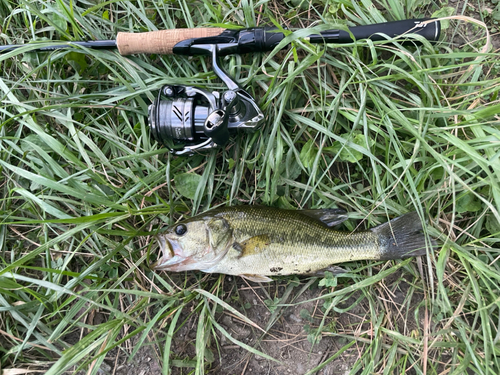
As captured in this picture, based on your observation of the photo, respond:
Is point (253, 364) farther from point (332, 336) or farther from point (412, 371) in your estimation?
point (412, 371)

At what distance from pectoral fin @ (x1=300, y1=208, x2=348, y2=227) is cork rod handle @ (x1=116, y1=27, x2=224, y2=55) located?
162 centimetres

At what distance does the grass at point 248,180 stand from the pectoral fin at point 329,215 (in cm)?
11

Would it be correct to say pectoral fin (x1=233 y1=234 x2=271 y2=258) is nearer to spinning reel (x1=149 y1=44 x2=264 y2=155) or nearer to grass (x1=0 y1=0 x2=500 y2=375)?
grass (x1=0 y1=0 x2=500 y2=375)

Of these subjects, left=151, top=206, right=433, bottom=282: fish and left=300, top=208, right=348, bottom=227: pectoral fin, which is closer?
left=151, top=206, right=433, bottom=282: fish

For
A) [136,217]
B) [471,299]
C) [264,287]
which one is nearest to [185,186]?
[136,217]

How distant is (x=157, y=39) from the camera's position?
241 cm

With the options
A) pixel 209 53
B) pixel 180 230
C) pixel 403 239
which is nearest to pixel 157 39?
pixel 209 53

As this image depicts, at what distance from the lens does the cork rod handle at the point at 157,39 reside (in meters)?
2.38

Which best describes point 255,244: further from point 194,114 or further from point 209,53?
point 209,53

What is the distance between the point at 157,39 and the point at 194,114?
0.73 m

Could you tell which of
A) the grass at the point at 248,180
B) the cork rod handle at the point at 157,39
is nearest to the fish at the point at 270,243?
the grass at the point at 248,180

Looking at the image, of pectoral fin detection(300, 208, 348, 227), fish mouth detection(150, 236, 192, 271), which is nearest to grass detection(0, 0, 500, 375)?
pectoral fin detection(300, 208, 348, 227)

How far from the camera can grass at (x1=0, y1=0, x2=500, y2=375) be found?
233cm

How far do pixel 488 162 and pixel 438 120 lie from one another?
548 millimetres
